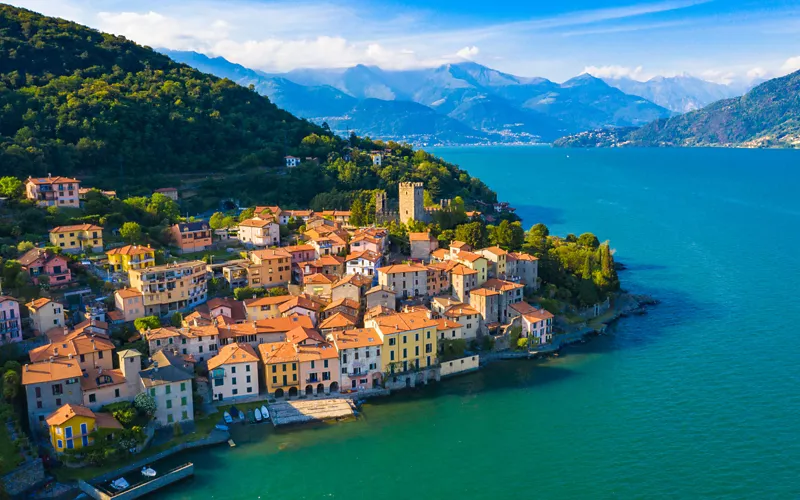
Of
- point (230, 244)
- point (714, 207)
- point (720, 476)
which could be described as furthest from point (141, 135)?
point (714, 207)

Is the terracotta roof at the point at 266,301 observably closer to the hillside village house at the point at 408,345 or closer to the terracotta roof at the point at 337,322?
the terracotta roof at the point at 337,322

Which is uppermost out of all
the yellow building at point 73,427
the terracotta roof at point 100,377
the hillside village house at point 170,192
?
the hillside village house at point 170,192

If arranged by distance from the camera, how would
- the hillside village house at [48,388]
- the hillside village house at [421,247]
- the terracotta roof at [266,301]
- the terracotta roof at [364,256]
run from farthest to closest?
the hillside village house at [421,247]
the terracotta roof at [364,256]
the terracotta roof at [266,301]
the hillside village house at [48,388]

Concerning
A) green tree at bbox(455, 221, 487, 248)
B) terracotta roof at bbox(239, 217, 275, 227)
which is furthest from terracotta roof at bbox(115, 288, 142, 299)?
green tree at bbox(455, 221, 487, 248)

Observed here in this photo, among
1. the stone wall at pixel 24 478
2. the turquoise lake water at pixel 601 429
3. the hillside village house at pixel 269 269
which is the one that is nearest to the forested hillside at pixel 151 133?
the hillside village house at pixel 269 269

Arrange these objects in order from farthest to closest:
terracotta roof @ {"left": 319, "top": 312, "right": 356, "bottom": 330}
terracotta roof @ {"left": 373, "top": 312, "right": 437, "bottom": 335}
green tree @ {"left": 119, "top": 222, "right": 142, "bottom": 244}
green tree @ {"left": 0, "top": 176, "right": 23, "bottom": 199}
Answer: green tree @ {"left": 0, "top": 176, "right": 23, "bottom": 199} < green tree @ {"left": 119, "top": 222, "right": 142, "bottom": 244} < terracotta roof @ {"left": 319, "top": 312, "right": 356, "bottom": 330} < terracotta roof @ {"left": 373, "top": 312, "right": 437, "bottom": 335}

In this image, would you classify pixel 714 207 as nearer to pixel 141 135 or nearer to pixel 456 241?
pixel 456 241

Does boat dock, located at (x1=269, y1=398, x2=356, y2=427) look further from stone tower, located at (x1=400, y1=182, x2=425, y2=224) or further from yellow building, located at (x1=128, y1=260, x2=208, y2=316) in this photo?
stone tower, located at (x1=400, y1=182, x2=425, y2=224)
